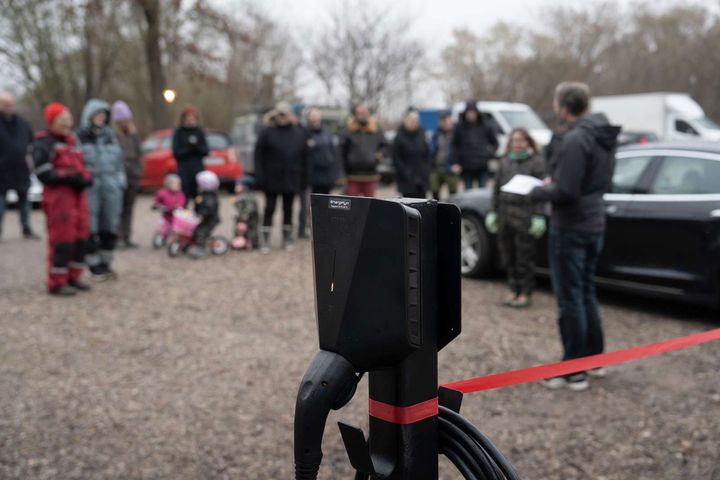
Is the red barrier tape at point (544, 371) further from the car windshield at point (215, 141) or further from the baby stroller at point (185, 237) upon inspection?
the car windshield at point (215, 141)

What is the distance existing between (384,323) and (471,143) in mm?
9736

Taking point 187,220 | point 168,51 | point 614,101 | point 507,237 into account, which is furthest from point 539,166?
point 614,101

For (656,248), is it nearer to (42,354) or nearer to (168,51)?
(42,354)

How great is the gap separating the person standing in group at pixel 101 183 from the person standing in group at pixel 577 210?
5298 millimetres

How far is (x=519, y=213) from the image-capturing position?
650cm

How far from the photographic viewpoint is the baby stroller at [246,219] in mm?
9977

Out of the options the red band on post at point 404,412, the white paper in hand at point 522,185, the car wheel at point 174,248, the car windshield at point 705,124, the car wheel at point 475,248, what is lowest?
the car wheel at point 174,248

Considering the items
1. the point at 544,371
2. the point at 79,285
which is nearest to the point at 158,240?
the point at 79,285

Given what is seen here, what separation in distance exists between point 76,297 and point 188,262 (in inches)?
84.7

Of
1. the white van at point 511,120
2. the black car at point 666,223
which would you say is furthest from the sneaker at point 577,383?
the white van at point 511,120

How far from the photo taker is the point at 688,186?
19.4ft

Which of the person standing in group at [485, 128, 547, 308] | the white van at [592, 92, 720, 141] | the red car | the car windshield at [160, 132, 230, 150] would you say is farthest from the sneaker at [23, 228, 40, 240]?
the white van at [592, 92, 720, 141]

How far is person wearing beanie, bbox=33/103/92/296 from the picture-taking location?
694cm

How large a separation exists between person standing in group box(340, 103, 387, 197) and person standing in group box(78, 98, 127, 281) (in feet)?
10.5
